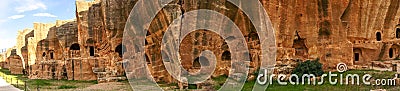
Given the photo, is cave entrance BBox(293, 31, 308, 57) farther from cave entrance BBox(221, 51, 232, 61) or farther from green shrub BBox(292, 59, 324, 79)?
cave entrance BBox(221, 51, 232, 61)

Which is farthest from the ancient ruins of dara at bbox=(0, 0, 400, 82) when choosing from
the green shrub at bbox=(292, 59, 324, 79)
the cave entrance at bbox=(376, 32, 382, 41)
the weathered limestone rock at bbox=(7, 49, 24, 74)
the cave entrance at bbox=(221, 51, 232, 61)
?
the weathered limestone rock at bbox=(7, 49, 24, 74)

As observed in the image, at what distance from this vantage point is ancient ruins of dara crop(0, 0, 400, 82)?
2483cm

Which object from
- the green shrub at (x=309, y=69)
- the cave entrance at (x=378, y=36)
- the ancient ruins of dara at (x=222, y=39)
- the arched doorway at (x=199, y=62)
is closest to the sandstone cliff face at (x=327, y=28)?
the ancient ruins of dara at (x=222, y=39)

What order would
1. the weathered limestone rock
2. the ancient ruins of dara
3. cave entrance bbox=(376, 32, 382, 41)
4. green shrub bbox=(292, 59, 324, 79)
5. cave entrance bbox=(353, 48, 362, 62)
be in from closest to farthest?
green shrub bbox=(292, 59, 324, 79), the ancient ruins of dara, cave entrance bbox=(353, 48, 362, 62), cave entrance bbox=(376, 32, 382, 41), the weathered limestone rock

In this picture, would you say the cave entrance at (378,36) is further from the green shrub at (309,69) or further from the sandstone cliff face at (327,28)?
the green shrub at (309,69)

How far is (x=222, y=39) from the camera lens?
85.4ft

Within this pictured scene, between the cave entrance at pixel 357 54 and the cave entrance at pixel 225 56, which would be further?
the cave entrance at pixel 357 54

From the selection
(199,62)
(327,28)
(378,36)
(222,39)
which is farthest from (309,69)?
(378,36)

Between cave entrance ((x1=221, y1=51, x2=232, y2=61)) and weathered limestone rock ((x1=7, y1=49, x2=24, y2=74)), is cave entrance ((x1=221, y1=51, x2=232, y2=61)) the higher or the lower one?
the higher one

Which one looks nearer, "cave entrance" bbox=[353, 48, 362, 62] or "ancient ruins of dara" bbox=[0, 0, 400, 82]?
"ancient ruins of dara" bbox=[0, 0, 400, 82]

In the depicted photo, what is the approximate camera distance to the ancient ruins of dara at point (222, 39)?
2483 centimetres

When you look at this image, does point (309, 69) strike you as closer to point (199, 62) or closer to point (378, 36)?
point (199, 62)

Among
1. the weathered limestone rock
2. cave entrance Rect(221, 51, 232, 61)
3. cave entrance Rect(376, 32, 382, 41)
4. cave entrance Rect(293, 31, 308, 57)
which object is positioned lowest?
the weathered limestone rock

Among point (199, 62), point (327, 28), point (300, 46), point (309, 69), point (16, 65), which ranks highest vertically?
point (327, 28)
